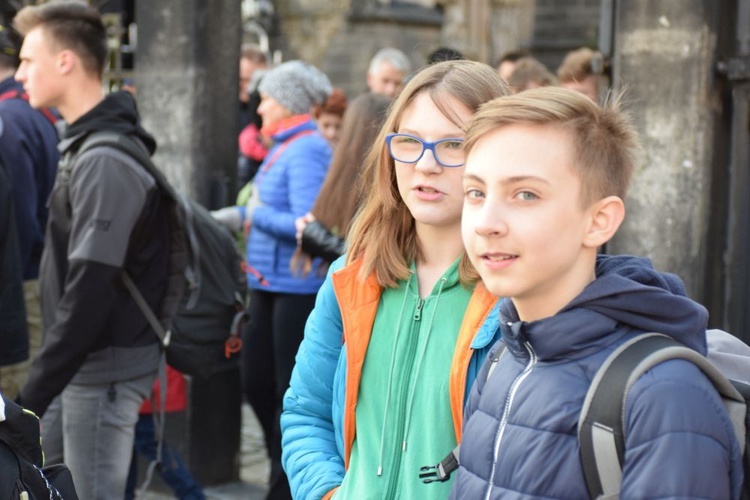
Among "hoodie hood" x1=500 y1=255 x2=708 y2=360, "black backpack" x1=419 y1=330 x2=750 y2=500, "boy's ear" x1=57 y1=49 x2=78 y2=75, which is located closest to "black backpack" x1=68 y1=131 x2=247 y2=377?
"boy's ear" x1=57 y1=49 x2=78 y2=75

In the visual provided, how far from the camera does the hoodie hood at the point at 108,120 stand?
4.25 m

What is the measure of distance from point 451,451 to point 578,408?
584mm

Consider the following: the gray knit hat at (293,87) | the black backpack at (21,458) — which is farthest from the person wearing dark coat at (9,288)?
the black backpack at (21,458)

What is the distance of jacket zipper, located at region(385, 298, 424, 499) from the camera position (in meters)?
2.49

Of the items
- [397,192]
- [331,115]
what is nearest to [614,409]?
[397,192]

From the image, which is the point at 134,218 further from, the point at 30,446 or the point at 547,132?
the point at 547,132

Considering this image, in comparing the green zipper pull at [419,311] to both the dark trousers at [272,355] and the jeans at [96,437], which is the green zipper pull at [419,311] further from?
the dark trousers at [272,355]

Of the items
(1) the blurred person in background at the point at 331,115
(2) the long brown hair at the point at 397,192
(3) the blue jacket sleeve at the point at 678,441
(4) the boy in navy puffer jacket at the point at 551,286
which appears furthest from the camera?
(1) the blurred person in background at the point at 331,115

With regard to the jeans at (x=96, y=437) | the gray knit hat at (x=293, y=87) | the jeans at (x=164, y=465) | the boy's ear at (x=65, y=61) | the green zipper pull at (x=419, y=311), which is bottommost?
the jeans at (x=164, y=465)

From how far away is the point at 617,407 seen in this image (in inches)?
70.6

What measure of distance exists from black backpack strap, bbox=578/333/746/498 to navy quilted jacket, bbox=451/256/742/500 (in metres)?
0.02

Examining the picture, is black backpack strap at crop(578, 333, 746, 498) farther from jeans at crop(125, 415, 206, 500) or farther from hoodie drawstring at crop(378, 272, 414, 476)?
jeans at crop(125, 415, 206, 500)

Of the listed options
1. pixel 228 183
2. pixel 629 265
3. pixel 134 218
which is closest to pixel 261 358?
pixel 228 183

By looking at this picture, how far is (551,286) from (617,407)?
29 centimetres
